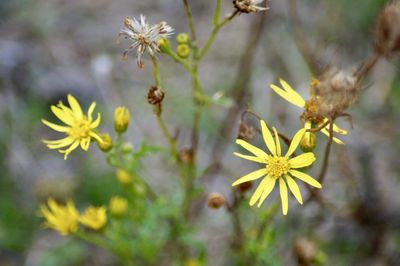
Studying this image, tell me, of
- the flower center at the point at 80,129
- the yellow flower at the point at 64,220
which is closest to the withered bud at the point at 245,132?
the flower center at the point at 80,129

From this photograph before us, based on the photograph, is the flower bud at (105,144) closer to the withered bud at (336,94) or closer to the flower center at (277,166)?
the flower center at (277,166)

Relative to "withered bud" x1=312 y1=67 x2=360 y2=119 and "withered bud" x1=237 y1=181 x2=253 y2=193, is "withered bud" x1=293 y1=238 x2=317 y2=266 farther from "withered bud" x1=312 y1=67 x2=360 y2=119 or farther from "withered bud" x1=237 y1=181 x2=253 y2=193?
"withered bud" x1=312 y1=67 x2=360 y2=119

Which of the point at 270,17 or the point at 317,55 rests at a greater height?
the point at 270,17

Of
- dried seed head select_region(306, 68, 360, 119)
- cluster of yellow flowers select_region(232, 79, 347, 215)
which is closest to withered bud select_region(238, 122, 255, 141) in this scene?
cluster of yellow flowers select_region(232, 79, 347, 215)

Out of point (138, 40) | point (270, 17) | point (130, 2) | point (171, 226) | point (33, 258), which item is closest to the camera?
point (138, 40)

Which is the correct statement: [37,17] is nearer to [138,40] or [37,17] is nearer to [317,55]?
[317,55]

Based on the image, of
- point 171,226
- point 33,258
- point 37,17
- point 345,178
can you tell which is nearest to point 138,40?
point 171,226
